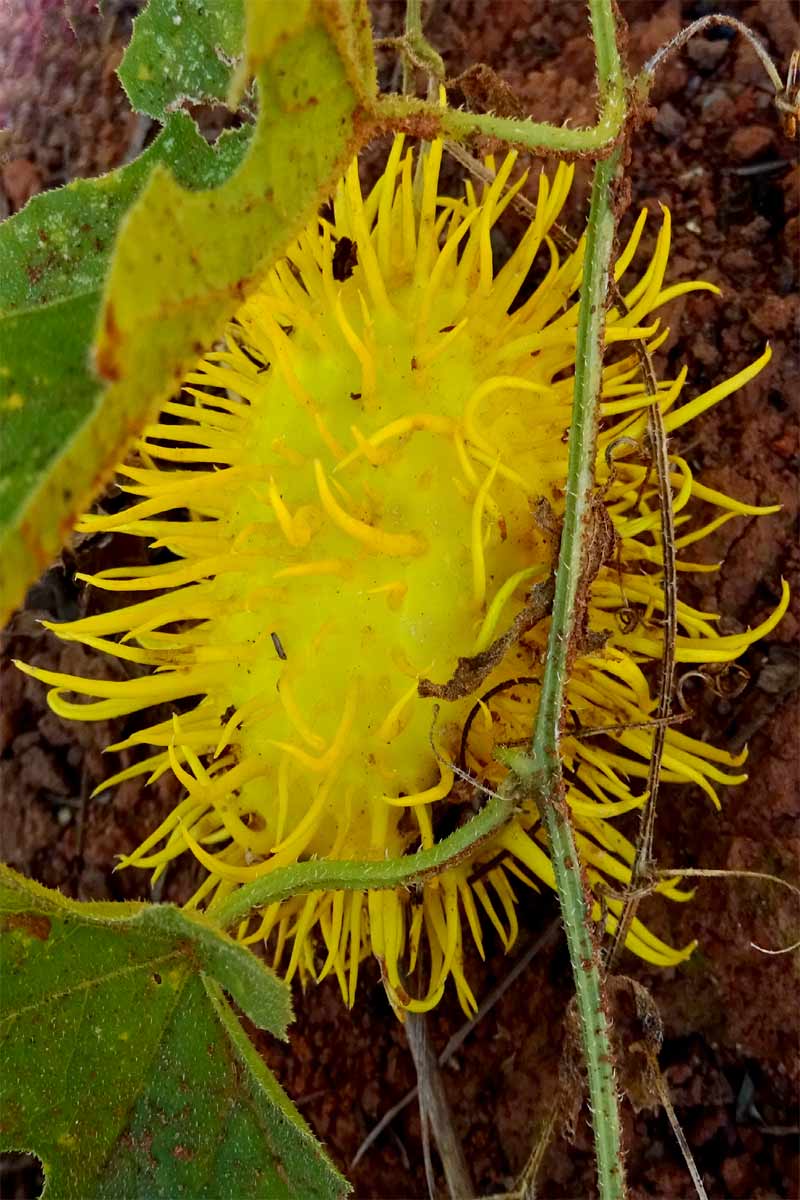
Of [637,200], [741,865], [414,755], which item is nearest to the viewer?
[414,755]

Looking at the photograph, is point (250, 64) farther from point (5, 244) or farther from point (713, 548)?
point (713, 548)

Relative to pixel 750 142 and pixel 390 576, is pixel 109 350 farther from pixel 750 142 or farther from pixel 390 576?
pixel 750 142

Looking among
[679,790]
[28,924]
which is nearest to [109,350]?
[28,924]

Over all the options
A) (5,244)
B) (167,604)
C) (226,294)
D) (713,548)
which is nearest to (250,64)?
(226,294)

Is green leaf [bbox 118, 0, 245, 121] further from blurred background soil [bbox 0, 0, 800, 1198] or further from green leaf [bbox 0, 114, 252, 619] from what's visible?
blurred background soil [bbox 0, 0, 800, 1198]

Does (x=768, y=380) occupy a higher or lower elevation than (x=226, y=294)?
lower

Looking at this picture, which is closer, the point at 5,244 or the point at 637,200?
the point at 5,244

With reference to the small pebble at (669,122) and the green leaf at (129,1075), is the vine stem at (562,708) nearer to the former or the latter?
the green leaf at (129,1075)
